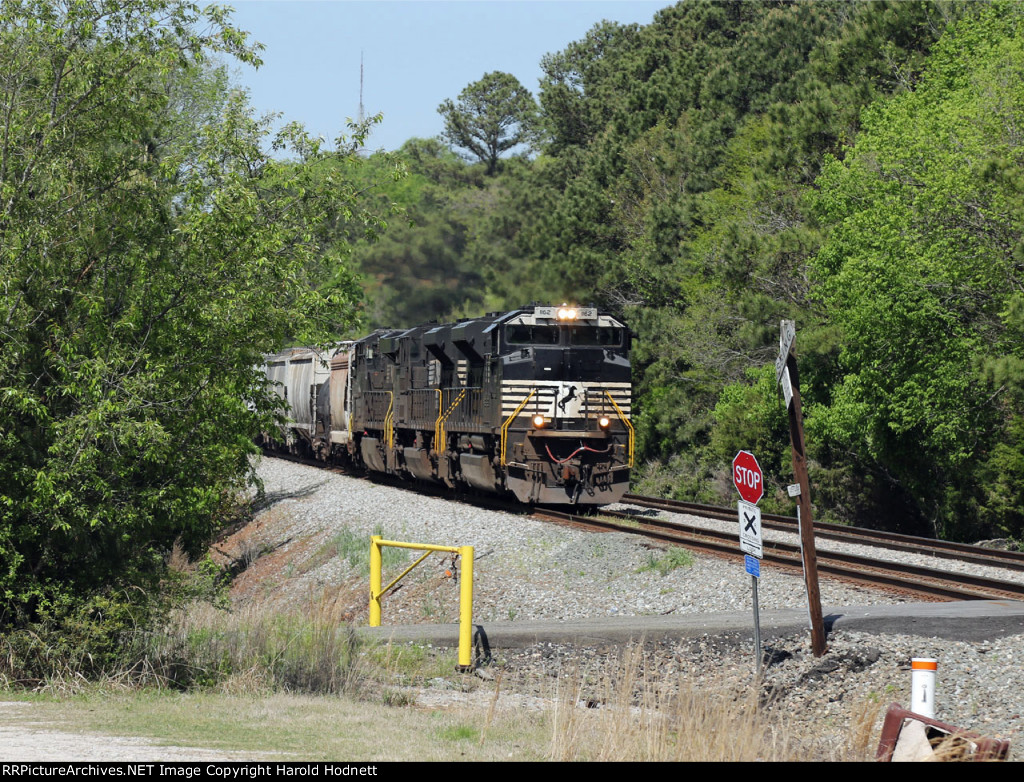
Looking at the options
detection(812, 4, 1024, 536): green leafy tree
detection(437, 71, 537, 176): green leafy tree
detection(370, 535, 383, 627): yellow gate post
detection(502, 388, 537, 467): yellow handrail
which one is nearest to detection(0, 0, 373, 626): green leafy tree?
detection(370, 535, 383, 627): yellow gate post

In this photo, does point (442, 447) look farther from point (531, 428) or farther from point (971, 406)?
point (971, 406)

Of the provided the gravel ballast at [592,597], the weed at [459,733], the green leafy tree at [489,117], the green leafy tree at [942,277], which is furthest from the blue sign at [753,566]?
the green leafy tree at [489,117]

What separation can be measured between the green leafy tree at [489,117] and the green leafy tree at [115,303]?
252 feet

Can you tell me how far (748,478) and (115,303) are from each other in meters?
6.79

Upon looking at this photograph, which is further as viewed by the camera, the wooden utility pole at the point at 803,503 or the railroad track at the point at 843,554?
the railroad track at the point at 843,554

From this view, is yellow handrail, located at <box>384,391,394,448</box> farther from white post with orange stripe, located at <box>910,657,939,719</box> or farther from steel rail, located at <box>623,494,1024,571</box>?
white post with orange stripe, located at <box>910,657,939,719</box>

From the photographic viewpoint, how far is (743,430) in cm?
3703

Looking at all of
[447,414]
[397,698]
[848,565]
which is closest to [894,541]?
[848,565]

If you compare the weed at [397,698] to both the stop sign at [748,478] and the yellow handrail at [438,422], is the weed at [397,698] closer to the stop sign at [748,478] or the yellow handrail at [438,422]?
the stop sign at [748,478]

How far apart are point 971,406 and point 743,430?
992 centimetres

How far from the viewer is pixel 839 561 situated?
728 inches

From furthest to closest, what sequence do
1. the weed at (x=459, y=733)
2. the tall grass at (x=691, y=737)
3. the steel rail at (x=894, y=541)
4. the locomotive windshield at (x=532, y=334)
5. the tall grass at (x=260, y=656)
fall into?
the locomotive windshield at (x=532, y=334)
the steel rail at (x=894, y=541)
the tall grass at (x=260, y=656)
the weed at (x=459, y=733)
the tall grass at (x=691, y=737)

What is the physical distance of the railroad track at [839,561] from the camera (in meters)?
15.5

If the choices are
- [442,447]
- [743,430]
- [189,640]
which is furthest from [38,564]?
[743,430]
